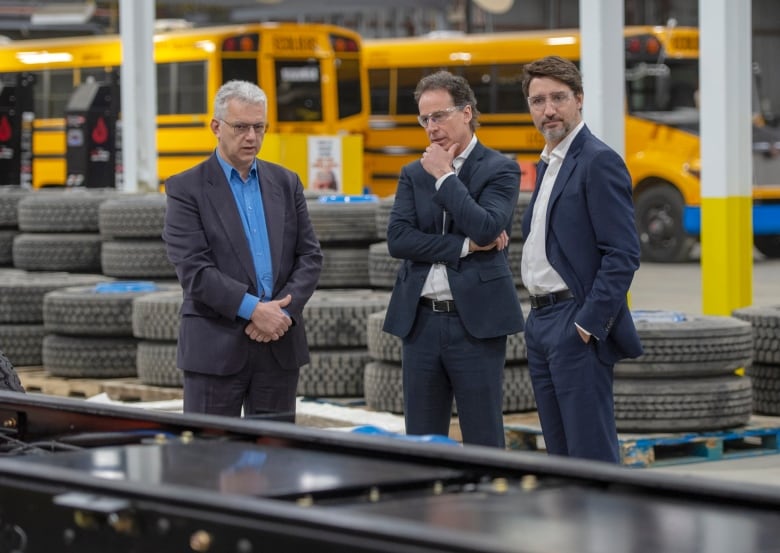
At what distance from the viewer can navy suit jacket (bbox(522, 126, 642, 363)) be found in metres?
4.56

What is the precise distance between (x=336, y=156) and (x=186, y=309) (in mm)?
14753

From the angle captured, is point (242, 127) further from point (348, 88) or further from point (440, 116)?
point (348, 88)

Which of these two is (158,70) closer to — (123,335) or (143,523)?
(123,335)

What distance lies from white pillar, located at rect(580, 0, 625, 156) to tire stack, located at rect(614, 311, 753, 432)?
1.86m

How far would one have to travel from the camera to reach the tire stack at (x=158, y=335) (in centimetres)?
867

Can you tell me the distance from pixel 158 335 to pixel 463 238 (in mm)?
3936

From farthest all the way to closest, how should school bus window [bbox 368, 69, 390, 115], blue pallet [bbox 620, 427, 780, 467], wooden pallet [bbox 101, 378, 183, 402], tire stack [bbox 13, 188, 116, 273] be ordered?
school bus window [bbox 368, 69, 390, 115] < tire stack [bbox 13, 188, 116, 273] < wooden pallet [bbox 101, 378, 183, 402] < blue pallet [bbox 620, 427, 780, 467]

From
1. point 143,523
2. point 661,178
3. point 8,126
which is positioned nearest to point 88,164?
point 8,126

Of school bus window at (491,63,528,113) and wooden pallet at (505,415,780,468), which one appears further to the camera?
school bus window at (491,63,528,113)

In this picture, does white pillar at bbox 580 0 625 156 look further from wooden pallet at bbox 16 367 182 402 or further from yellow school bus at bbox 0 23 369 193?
yellow school bus at bbox 0 23 369 193

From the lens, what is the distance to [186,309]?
16.6 feet

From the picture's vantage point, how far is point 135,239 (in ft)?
33.4

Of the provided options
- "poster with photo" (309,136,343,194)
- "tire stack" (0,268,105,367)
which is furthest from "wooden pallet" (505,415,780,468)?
"poster with photo" (309,136,343,194)

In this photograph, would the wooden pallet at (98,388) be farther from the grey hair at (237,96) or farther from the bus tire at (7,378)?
the grey hair at (237,96)
